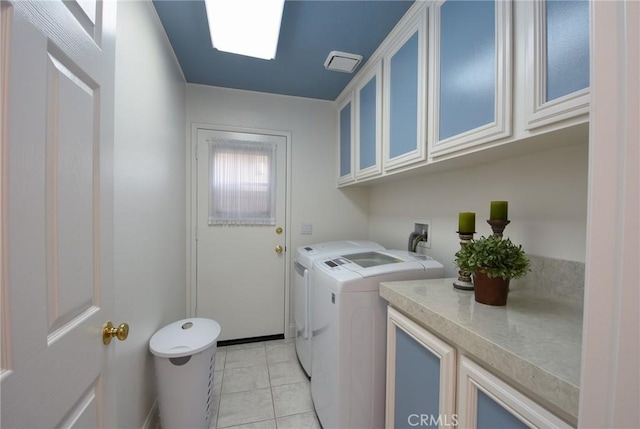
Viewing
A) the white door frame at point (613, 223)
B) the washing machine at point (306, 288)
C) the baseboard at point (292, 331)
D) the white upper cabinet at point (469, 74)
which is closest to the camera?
the white door frame at point (613, 223)

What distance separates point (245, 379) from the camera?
6.41 ft

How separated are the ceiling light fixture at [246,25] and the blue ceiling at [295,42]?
4.7 inches

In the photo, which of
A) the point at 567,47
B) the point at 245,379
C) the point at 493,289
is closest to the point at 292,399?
the point at 245,379

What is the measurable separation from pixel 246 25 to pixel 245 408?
7.75 feet

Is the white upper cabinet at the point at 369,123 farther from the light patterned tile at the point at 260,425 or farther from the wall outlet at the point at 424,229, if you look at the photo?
the light patterned tile at the point at 260,425

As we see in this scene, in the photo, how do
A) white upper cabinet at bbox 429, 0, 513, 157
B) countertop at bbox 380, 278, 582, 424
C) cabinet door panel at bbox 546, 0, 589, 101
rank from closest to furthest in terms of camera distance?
countertop at bbox 380, 278, 582, 424
cabinet door panel at bbox 546, 0, 589, 101
white upper cabinet at bbox 429, 0, 513, 157

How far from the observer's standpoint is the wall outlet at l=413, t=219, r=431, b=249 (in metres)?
1.75

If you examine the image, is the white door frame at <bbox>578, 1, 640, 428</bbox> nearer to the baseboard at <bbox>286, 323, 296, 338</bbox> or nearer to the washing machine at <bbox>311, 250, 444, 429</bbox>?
the washing machine at <bbox>311, 250, 444, 429</bbox>

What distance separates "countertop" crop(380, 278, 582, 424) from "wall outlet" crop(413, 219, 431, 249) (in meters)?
0.64

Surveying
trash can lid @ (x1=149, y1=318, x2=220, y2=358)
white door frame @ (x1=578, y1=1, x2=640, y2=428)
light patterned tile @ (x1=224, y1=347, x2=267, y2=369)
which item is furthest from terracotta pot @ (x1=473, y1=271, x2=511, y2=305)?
light patterned tile @ (x1=224, y1=347, x2=267, y2=369)

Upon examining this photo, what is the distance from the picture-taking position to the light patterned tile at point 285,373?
6.34ft

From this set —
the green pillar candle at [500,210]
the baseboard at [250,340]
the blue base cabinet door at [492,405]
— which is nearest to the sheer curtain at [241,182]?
the baseboard at [250,340]

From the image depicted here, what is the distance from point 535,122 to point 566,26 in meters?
0.26

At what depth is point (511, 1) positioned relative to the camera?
854mm
